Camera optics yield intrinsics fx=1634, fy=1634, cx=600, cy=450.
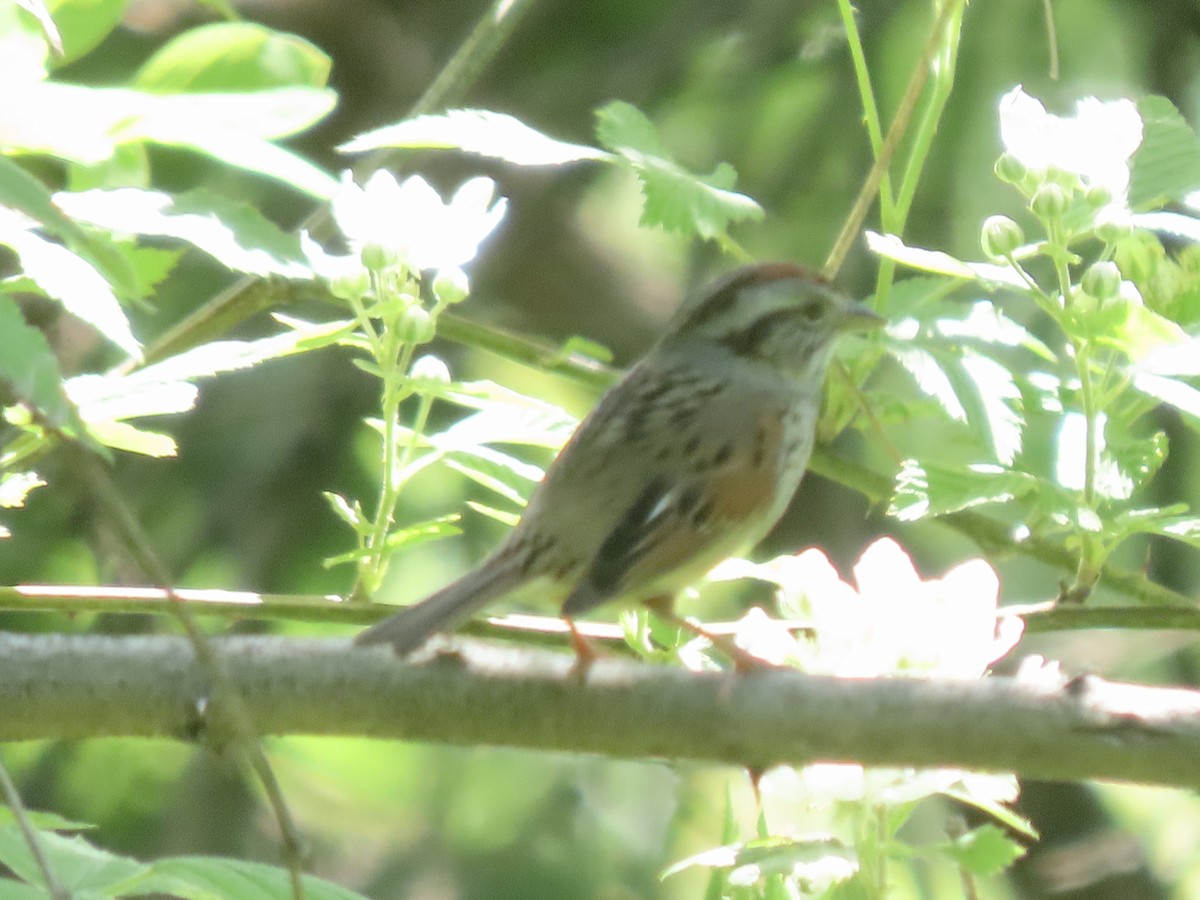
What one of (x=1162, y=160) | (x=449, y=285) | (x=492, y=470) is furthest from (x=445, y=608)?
(x=1162, y=160)

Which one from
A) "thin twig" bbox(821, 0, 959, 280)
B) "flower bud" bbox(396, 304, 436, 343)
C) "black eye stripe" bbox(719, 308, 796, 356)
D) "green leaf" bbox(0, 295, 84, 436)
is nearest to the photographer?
"green leaf" bbox(0, 295, 84, 436)

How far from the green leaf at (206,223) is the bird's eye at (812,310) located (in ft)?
6.02

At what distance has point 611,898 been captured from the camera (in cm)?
427

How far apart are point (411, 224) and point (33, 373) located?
1.07m

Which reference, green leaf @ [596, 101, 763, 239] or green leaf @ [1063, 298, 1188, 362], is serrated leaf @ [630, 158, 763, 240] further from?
green leaf @ [1063, 298, 1188, 362]

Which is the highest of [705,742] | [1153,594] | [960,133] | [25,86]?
[960,133]

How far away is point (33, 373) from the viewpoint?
4.00ft

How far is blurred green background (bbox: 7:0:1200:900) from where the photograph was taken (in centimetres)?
420

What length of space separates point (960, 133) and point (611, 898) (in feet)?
7.39

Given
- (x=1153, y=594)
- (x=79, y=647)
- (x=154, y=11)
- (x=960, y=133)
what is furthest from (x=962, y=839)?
(x=154, y=11)

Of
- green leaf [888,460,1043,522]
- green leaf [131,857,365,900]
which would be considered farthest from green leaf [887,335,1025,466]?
green leaf [131,857,365,900]

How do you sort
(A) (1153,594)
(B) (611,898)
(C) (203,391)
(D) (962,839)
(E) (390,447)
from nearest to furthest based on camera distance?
(D) (962,839), (E) (390,447), (A) (1153,594), (B) (611,898), (C) (203,391)

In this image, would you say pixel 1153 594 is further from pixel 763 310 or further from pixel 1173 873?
pixel 1173 873

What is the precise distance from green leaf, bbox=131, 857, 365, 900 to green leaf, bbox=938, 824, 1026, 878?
68cm
